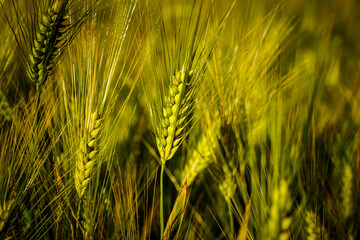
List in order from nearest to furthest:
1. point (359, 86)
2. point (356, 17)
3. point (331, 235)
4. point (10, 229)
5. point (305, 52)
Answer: point (10, 229), point (331, 235), point (359, 86), point (305, 52), point (356, 17)

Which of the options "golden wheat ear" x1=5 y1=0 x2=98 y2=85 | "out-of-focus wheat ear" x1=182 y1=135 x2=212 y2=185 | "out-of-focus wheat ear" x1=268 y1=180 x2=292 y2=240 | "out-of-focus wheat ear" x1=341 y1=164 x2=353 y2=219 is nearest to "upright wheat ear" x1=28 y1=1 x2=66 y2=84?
"golden wheat ear" x1=5 y1=0 x2=98 y2=85

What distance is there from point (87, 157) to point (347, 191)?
0.62m

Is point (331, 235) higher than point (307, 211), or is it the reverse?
point (307, 211)

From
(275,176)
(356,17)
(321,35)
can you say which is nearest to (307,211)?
(275,176)

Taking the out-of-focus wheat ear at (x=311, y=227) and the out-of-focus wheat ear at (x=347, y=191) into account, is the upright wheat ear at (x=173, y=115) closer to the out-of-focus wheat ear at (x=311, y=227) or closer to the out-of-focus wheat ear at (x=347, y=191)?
the out-of-focus wheat ear at (x=311, y=227)

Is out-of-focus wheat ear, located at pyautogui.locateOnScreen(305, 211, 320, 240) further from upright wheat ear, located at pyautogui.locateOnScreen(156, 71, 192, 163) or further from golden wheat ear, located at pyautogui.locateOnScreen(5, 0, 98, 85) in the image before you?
golden wheat ear, located at pyautogui.locateOnScreen(5, 0, 98, 85)

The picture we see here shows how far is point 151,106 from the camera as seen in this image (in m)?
0.53

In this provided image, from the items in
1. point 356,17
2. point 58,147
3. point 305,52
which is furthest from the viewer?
point 356,17

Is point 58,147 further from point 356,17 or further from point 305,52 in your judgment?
point 356,17

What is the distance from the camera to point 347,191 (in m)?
0.74

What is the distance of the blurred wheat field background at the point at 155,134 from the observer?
0.50m

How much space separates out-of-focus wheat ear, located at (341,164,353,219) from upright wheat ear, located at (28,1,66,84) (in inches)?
28.1

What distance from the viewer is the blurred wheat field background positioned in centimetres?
50

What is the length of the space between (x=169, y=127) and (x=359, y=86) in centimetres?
62
